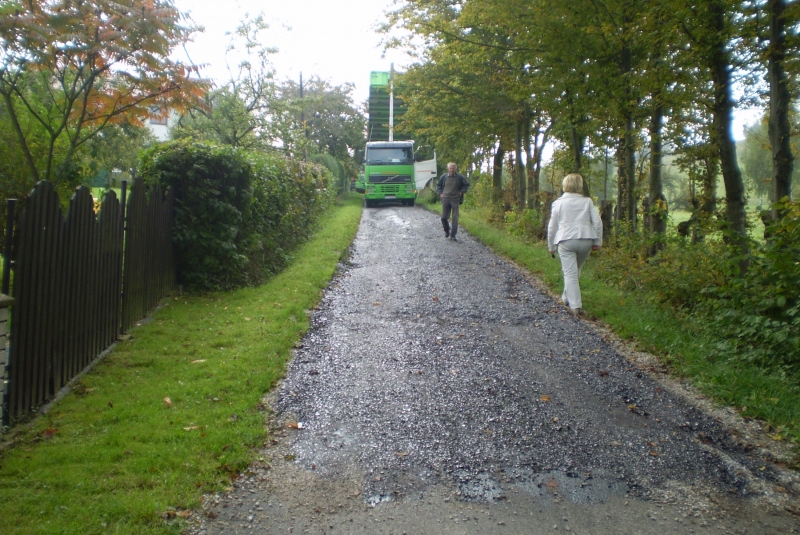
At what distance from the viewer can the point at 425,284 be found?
1074cm

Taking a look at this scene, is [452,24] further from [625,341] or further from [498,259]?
[625,341]

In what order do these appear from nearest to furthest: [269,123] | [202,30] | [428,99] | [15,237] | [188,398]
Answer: [15,237], [188,398], [202,30], [428,99], [269,123]

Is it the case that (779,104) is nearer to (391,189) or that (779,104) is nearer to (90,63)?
(90,63)

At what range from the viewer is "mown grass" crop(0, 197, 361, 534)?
142 inches

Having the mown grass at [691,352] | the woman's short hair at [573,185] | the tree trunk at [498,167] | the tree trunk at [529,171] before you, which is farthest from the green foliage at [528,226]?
the tree trunk at [498,167]

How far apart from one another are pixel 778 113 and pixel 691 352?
9.51 ft

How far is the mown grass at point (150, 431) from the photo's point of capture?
3.60 meters

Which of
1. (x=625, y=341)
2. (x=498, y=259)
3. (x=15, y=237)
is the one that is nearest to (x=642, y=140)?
(x=498, y=259)

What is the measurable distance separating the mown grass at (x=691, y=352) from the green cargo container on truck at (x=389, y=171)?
20184 millimetres

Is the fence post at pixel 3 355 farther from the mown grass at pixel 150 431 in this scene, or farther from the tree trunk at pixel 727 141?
the tree trunk at pixel 727 141

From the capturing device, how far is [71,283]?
5605 mm

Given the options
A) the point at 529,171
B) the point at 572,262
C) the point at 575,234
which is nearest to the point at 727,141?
the point at 575,234

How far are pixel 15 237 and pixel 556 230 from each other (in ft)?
21.0

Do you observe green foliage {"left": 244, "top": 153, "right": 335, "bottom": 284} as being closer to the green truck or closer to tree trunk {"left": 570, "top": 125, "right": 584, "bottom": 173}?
tree trunk {"left": 570, "top": 125, "right": 584, "bottom": 173}
